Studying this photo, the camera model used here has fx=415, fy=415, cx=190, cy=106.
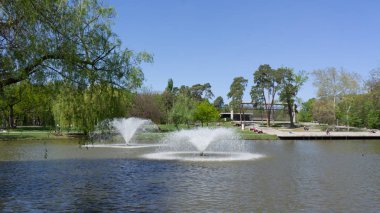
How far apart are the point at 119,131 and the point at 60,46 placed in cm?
3390

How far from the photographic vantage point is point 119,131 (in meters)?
46.5

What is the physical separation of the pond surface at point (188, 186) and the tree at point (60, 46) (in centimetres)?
432

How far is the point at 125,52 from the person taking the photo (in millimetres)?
15500

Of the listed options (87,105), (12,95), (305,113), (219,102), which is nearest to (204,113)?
(305,113)

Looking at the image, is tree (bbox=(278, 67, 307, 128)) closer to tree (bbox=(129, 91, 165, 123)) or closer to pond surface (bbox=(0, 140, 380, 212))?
tree (bbox=(129, 91, 165, 123))

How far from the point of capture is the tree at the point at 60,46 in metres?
12.2

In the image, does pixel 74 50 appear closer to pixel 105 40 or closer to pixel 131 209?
pixel 105 40

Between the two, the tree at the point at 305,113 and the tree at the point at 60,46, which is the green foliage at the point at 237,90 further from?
the tree at the point at 60,46

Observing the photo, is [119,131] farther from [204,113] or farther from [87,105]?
[204,113]

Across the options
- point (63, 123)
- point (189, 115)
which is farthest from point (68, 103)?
point (189, 115)

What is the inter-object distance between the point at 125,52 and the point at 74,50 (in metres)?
2.52

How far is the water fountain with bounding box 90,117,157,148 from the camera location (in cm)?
1549

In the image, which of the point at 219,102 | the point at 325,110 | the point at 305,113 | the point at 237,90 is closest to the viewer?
the point at 325,110

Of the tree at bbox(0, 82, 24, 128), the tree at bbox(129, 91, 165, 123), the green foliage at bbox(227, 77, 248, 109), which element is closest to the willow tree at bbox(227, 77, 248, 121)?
the green foliage at bbox(227, 77, 248, 109)
